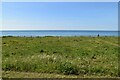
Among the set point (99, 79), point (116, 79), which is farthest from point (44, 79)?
point (116, 79)

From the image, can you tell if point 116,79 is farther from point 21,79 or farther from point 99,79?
point 21,79

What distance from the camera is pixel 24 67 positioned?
505 inches

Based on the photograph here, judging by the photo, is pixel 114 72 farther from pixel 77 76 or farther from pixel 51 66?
pixel 51 66

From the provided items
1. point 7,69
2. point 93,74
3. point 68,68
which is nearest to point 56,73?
point 68,68

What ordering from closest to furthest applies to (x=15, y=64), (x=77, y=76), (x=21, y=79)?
(x=21, y=79), (x=77, y=76), (x=15, y=64)

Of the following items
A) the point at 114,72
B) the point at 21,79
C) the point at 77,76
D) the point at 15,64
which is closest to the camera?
the point at 21,79

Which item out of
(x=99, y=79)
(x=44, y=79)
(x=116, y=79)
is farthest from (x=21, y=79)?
(x=116, y=79)

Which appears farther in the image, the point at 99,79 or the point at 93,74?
the point at 93,74

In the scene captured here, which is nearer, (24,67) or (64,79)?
(64,79)

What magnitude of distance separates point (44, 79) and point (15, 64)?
284cm

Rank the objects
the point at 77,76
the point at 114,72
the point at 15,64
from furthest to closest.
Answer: the point at 15,64, the point at 114,72, the point at 77,76

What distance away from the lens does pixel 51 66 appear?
12.7 meters

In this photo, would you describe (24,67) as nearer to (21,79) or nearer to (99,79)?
(21,79)

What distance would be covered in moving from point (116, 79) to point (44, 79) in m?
3.06
